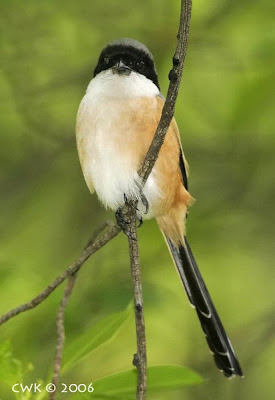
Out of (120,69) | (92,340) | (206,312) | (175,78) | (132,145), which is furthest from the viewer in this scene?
(206,312)

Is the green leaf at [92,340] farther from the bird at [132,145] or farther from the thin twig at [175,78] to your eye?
the bird at [132,145]

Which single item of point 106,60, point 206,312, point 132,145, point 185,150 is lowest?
point 206,312

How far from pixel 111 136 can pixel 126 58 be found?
46 cm

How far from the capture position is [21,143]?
484 cm

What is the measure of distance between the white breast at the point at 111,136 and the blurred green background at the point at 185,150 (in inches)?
28.1

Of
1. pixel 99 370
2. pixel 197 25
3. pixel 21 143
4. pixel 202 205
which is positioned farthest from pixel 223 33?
pixel 99 370

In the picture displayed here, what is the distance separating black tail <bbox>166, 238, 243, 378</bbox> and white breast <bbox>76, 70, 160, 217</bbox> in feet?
1.81

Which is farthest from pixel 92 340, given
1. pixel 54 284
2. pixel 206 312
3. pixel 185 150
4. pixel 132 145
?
pixel 185 150

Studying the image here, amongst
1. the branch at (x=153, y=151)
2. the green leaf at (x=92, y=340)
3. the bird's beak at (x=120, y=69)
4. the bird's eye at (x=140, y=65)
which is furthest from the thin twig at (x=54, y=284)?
the bird's eye at (x=140, y=65)

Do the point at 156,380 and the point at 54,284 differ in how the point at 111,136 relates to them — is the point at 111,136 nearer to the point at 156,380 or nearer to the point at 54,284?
the point at 54,284

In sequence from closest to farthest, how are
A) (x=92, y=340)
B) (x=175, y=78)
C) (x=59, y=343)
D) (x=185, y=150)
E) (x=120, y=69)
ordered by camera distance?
(x=175, y=78) → (x=59, y=343) → (x=92, y=340) → (x=120, y=69) → (x=185, y=150)

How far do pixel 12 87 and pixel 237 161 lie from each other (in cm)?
150

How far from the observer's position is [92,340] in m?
2.79

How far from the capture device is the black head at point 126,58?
12.1 ft
